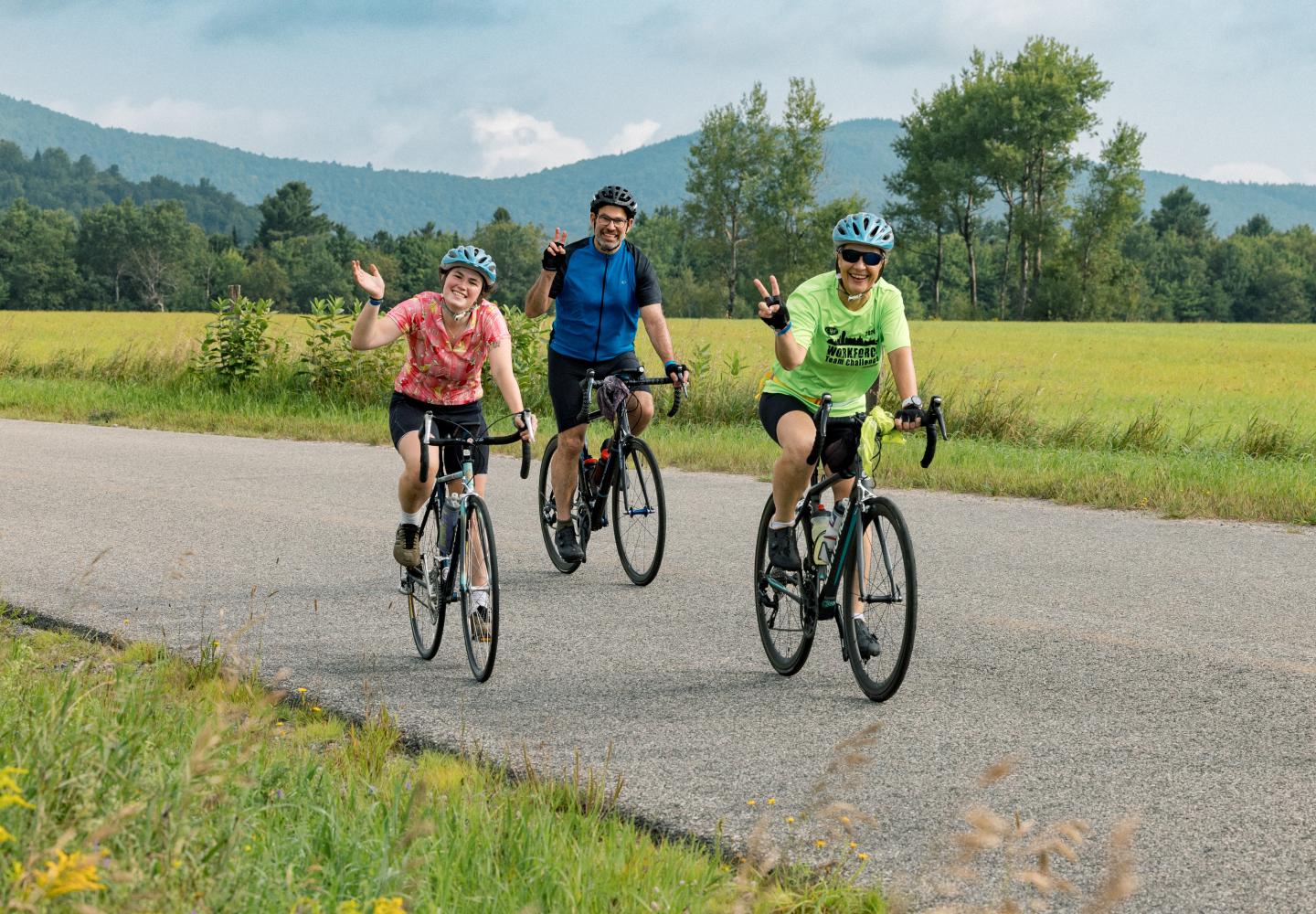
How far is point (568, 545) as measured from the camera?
27.6 feet

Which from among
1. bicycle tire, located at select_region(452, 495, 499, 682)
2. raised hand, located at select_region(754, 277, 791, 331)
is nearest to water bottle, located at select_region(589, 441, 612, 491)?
bicycle tire, located at select_region(452, 495, 499, 682)

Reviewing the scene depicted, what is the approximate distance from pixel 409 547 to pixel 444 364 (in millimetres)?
922

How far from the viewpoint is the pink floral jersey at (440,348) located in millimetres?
6582

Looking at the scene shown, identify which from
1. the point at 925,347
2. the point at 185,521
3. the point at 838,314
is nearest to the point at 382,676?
the point at 838,314

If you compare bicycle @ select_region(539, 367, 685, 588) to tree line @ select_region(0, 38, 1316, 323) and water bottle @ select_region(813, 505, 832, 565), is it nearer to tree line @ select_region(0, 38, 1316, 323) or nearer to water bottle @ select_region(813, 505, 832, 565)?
water bottle @ select_region(813, 505, 832, 565)

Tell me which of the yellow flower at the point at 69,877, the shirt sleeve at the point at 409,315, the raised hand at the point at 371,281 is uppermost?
the raised hand at the point at 371,281

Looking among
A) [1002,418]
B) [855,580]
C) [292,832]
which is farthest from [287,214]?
[292,832]

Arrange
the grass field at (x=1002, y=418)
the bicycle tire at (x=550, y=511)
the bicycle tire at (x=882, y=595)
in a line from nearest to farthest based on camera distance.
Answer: the bicycle tire at (x=882, y=595) < the bicycle tire at (x=550, y=511) < the grass field at (x=1002, y=418)

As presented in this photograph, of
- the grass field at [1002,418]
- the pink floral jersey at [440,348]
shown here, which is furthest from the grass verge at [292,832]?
the grass field at [1002,418]

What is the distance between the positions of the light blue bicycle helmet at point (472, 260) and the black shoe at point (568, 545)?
2.34 m

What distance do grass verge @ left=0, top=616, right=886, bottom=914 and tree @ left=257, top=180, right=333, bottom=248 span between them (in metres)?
165

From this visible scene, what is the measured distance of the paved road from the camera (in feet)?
14.2

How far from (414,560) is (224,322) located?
1444 centimetres

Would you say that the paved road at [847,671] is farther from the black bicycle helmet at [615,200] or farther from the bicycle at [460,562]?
the black bicycle helmet at [615,200]
